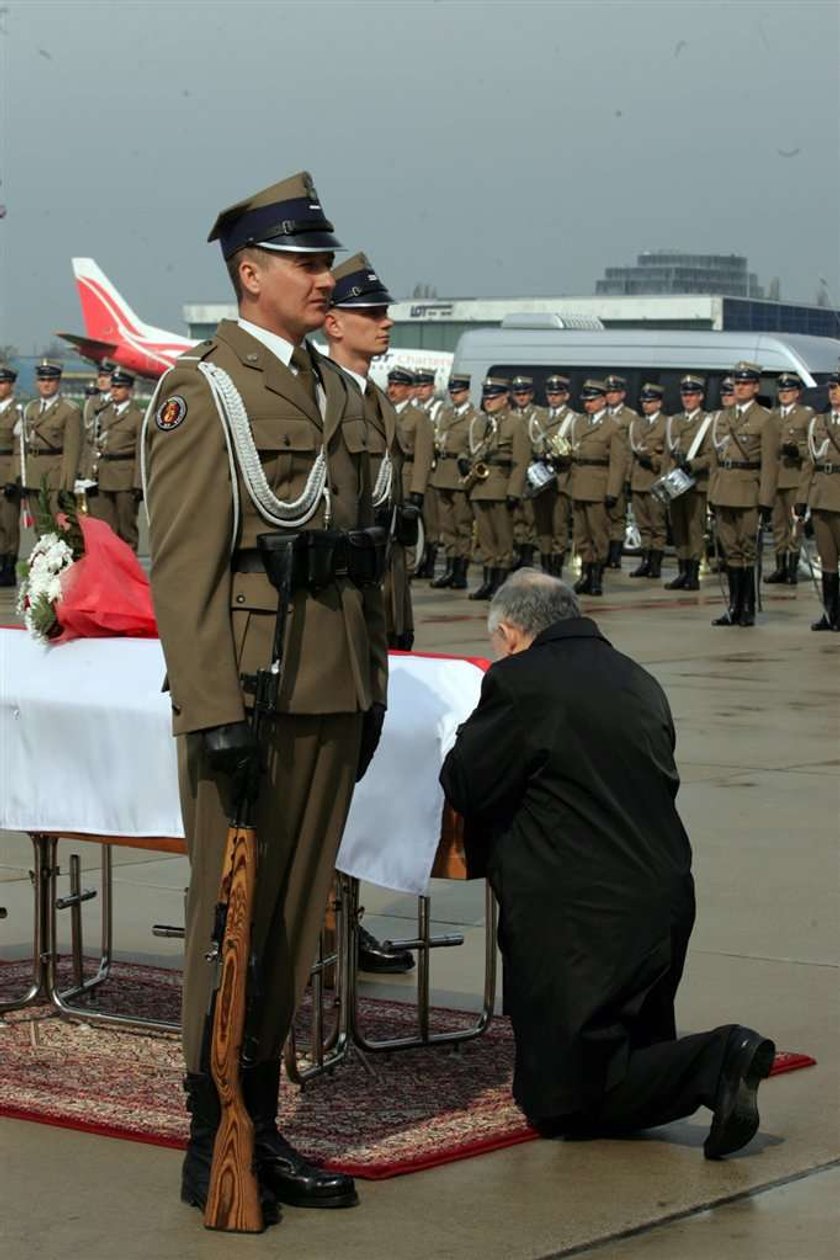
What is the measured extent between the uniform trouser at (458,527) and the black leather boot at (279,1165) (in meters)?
19.0

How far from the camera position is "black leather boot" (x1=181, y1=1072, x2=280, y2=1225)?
175 inches

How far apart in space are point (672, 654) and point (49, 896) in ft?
33.2

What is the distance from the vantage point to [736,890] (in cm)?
772

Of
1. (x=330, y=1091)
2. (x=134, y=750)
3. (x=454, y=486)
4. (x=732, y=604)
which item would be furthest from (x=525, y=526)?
(x=330, y=1091)

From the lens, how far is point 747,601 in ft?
60.9

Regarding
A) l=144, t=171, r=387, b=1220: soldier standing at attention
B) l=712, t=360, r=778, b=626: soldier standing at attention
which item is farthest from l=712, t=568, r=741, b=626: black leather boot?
l=144, t=171, r=387, b=1220: soldier standing at attention

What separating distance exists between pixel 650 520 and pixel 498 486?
2.41 metres

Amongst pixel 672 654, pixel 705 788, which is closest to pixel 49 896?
pixel 705 788

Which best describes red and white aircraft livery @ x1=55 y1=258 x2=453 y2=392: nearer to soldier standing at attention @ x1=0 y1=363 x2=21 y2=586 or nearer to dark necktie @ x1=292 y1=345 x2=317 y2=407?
soldier standing at attention @ x1=0 y1=363 x2=21 y2=586

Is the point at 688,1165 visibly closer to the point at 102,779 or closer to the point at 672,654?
the point at 102,779

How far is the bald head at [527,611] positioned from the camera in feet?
17.1

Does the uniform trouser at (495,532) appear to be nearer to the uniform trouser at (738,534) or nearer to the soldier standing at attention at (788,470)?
the soldier standing at attention at (788,470)

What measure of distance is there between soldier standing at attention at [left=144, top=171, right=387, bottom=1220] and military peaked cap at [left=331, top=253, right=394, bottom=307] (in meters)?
2.18

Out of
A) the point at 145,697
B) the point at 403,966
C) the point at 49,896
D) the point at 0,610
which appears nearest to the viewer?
the point at 145,697
